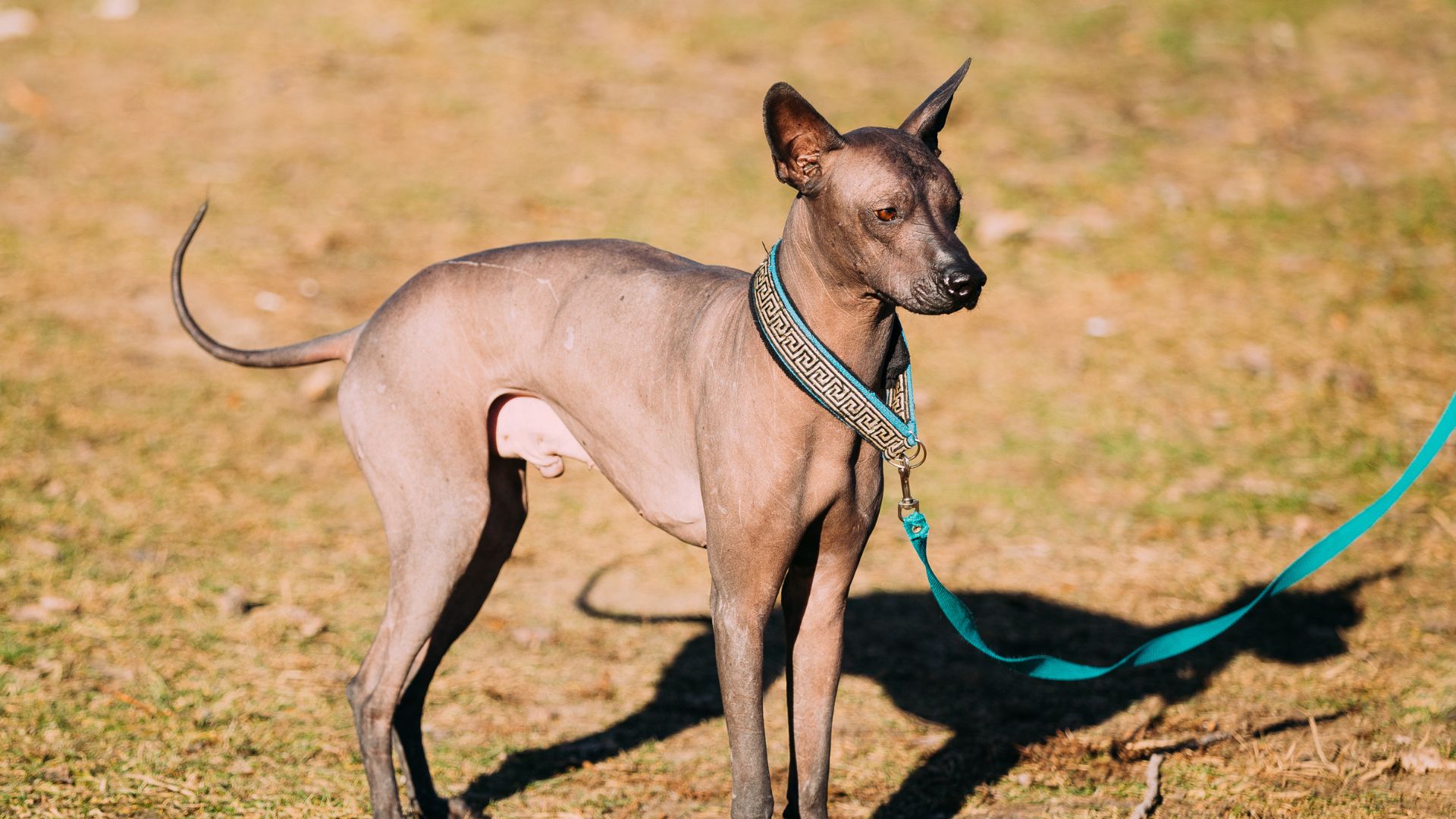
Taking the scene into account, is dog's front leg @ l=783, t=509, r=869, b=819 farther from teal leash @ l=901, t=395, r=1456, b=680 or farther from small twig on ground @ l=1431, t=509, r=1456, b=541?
small twig on ground @ l=1431, t=509, r=1456, b=541

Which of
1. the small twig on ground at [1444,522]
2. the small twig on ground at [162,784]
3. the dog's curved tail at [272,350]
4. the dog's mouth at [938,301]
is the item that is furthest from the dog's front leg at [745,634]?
the small twig on ground at [1444,522]

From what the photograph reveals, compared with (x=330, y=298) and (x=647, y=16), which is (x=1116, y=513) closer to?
(x=330, y=298)

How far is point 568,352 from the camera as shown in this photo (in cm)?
362

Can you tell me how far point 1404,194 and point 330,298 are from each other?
7.31 meters

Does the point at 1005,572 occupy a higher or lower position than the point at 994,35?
lower

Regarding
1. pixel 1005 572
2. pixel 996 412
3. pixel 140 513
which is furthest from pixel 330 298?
pixel 1005 572

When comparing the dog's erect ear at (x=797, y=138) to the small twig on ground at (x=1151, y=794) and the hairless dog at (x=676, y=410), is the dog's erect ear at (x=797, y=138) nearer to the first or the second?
the hairless dog at (x=676, y=410)

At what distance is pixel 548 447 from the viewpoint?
3920mm

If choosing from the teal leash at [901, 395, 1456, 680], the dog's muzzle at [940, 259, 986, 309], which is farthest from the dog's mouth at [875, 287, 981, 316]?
the teal leash at [901, 395, 1456, 680]

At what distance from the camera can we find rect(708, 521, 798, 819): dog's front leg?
327 cm

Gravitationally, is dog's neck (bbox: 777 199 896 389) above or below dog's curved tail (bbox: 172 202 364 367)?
above

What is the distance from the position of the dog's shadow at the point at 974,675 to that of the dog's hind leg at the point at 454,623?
0.20 metres

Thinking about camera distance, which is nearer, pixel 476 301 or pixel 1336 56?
pixel 476 301

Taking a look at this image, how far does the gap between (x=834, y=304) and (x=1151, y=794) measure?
2058 mm
